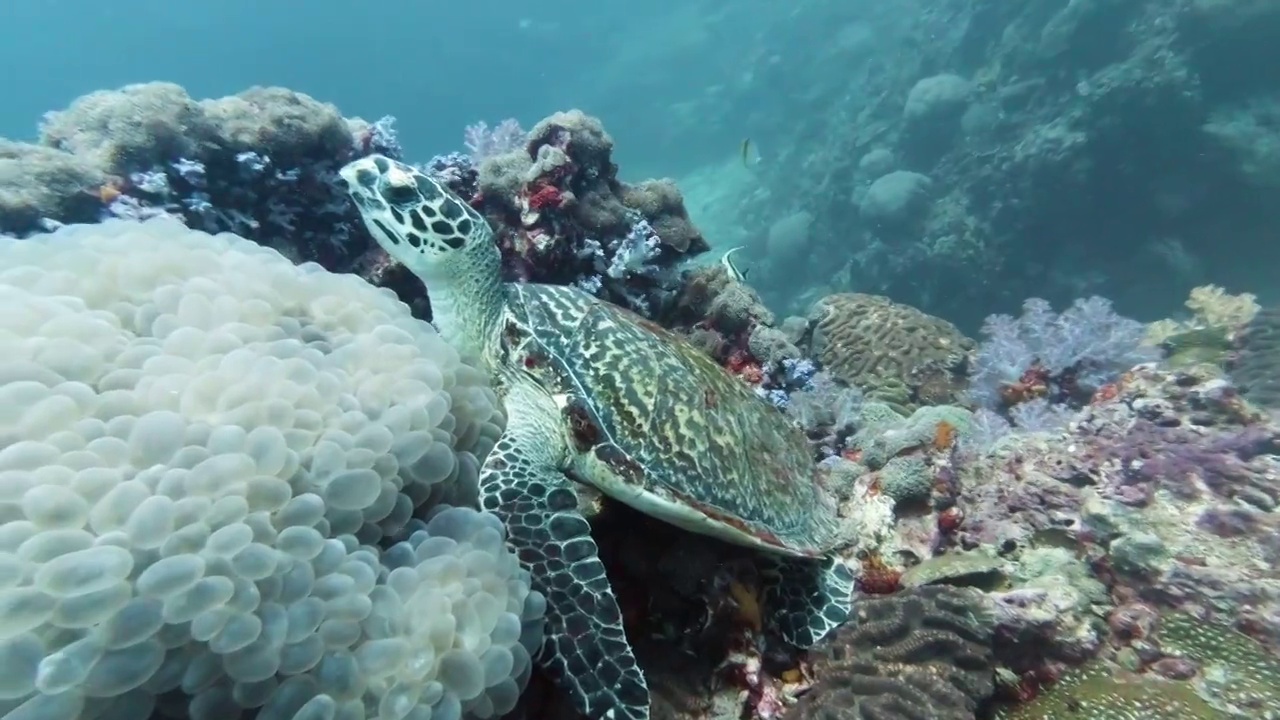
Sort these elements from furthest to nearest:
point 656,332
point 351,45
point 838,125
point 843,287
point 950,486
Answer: point 351,45 → point 838,125 → point 843,287 → point 950,486 → point 656,332

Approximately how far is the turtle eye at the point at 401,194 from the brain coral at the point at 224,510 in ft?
2.15

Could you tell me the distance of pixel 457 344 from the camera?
285 cm

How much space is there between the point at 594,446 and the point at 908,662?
1.35 m

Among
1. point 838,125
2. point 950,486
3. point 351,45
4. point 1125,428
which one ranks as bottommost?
point 950,486

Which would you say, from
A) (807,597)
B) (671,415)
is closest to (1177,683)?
(807,597)

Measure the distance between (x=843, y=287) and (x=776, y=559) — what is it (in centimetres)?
1381

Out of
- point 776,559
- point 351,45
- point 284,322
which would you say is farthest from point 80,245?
point 351,45

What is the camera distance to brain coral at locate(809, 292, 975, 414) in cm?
622

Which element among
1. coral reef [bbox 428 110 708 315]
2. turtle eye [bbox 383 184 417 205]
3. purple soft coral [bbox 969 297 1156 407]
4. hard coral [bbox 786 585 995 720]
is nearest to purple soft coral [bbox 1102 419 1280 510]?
hard coral [bbox 786 585 995 720]

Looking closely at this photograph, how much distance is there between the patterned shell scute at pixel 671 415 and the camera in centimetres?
239

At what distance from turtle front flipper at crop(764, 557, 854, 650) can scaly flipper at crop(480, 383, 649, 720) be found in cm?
73

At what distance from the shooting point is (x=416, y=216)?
272 cm

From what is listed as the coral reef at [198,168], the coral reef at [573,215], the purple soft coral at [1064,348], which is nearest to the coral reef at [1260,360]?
the purple soft coral at [1064,348]

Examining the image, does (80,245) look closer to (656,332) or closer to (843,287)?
(656,332)
